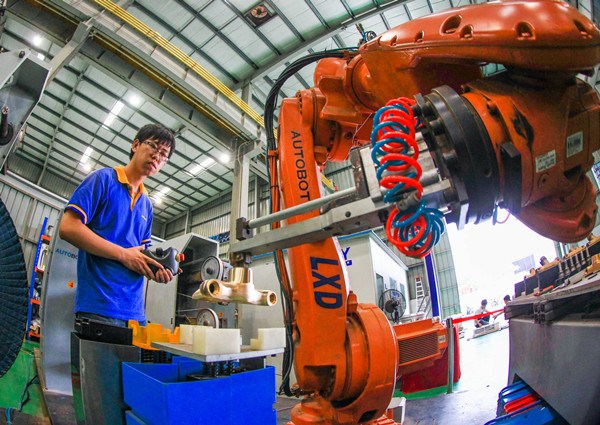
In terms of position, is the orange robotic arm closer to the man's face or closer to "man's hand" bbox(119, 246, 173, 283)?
"man's hand" bbox(119, 246, 173, 283)

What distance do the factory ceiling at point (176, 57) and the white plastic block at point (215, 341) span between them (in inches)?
157

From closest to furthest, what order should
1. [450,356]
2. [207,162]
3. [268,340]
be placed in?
[268,340], [450,356], [207,162]

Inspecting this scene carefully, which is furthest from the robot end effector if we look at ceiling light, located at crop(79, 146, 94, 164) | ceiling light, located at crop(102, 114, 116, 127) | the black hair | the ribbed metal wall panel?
the ribbed metal wall panel

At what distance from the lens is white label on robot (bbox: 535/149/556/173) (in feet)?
2.32

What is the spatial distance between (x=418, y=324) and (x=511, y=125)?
1483 millimetres

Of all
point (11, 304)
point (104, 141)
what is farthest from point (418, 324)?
point (104, 141)

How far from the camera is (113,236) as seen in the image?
150 cm

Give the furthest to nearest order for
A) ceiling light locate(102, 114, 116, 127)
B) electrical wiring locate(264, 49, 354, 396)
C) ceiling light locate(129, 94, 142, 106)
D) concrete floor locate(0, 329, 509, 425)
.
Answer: ceiling light locate(102, 114, 116, 127)
ceiling light locate(129, 94, 142, 106)
concrete floor locate(0, 329, 509, 425)
electrical wiring locate(264, 49, 354, 396)

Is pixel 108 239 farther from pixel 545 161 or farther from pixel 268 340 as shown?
pixel 545 161

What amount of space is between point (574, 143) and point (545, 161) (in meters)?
0.13

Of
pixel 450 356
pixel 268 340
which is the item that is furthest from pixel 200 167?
pixel 268 340

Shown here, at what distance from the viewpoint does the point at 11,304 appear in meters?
1.36

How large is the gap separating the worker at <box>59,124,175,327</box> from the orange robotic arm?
0.80 metres

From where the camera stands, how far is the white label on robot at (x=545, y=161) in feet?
2.32
